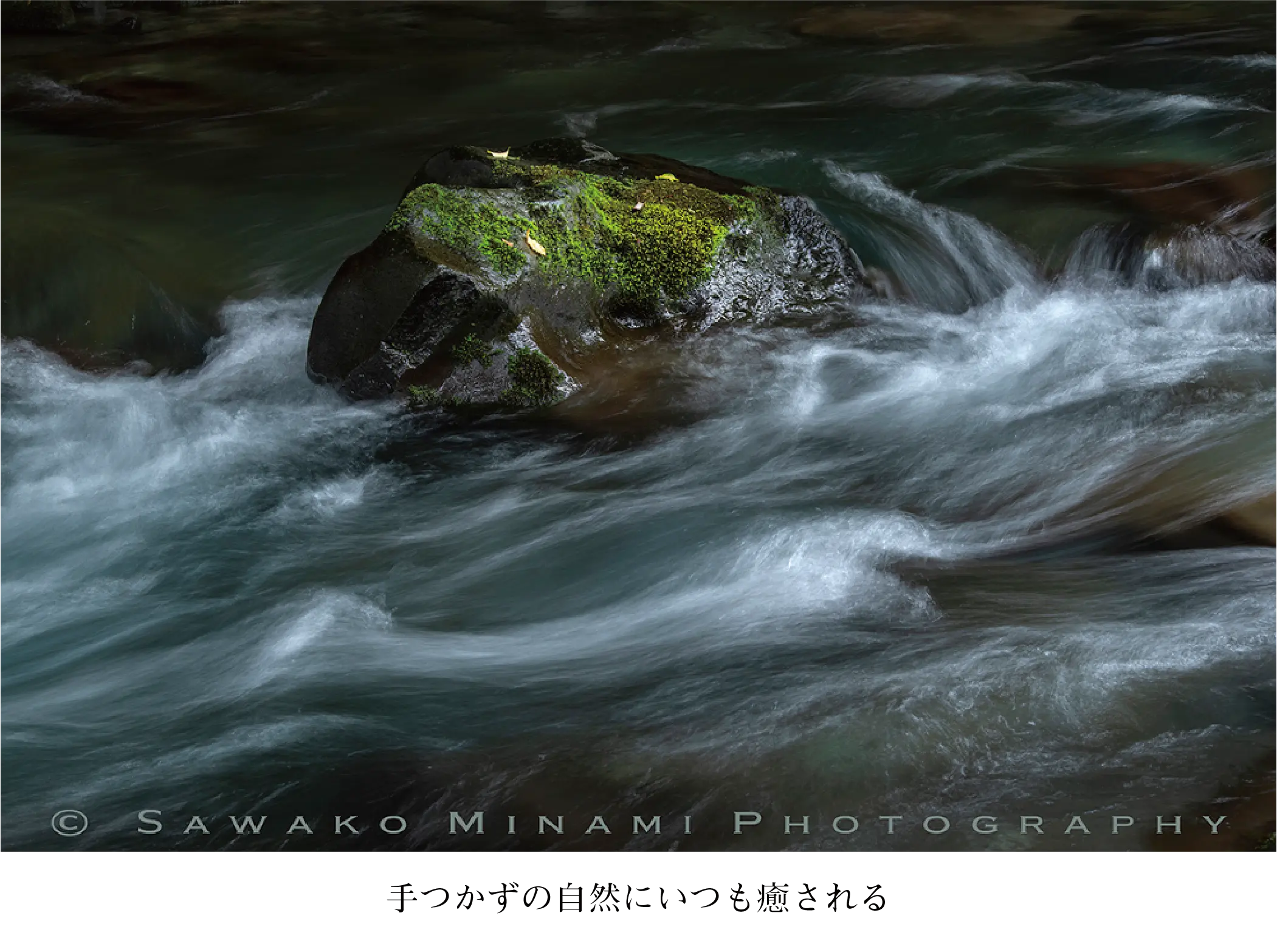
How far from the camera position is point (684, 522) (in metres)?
4.36

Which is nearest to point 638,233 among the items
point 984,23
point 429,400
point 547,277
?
point 547,277

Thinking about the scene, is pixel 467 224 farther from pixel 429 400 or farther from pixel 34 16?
pixel 34 16

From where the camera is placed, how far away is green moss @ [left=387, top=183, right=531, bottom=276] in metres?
5.09

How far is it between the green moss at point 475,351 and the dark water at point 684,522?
0.29 m

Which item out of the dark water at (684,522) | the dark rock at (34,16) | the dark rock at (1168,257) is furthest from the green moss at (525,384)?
the dark rock at (34,16)

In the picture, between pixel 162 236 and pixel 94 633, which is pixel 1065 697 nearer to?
pixel 94 633

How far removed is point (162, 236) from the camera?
22.2ft

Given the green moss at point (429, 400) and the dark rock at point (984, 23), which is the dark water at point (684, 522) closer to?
the green moss at point (429, 400)

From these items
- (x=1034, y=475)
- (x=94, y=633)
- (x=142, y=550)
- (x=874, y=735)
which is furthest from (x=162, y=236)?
(x=874, y=735)

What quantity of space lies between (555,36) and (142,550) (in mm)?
6585

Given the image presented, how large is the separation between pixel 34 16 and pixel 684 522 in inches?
338

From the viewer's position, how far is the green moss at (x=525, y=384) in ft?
16.5

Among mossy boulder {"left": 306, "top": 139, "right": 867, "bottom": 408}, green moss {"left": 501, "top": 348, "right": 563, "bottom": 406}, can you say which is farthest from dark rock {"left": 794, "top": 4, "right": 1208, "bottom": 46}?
green moss {"left": 501, "top": 348, "right": 563, "bottom": 406}
